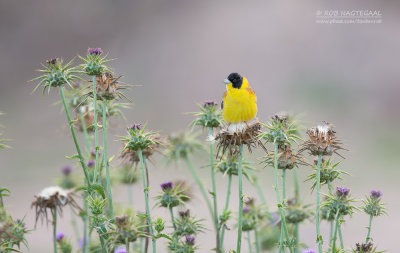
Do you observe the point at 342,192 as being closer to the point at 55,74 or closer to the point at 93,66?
the point at 93,66

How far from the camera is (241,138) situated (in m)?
1.71

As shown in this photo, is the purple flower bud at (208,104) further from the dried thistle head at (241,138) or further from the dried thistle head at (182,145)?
the dried thistle head at (182,145)

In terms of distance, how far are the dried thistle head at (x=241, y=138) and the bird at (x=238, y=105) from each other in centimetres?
2

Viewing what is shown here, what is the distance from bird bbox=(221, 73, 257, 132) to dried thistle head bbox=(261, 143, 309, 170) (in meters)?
0.16

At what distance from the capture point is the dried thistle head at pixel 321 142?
1631mm

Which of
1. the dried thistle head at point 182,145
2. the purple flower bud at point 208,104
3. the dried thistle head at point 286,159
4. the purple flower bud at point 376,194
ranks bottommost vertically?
the purple flower bud at point 376,194

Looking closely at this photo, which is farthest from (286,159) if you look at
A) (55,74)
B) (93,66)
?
(55,74)

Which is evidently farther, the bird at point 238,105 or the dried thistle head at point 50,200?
the bird at point 238,105

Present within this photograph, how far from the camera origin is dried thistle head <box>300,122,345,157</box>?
1.63m

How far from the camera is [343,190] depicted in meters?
1.73

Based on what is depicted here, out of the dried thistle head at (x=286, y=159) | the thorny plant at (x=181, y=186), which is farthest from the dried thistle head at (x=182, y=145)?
the dried thistle head at (x=286, y=159)

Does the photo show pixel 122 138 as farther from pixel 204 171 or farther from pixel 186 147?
pixel 204 171

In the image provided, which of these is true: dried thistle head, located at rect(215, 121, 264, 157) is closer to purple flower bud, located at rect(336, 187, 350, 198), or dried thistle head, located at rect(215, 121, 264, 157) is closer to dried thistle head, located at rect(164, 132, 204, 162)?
purple flower bud, located at rect(336, 187, 350, 198)

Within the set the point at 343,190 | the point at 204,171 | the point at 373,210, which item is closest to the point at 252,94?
the point at 343,190
